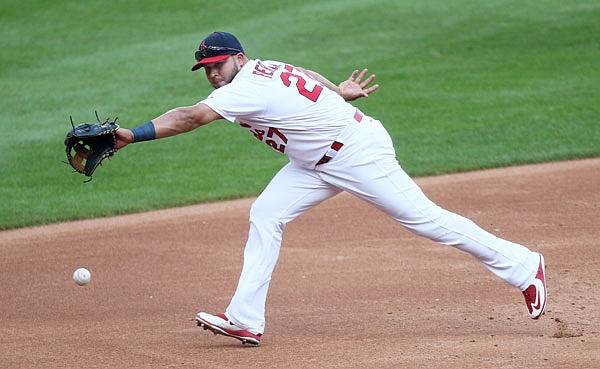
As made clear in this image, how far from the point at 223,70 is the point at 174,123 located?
0.54 metres

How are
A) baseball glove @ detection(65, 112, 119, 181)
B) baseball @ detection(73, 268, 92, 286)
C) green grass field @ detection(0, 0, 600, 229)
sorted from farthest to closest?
green grass field @ detection(0, 0, 600, 229)
baseball @ detection(73, 268, 92, 286)
baseball glove @ detection(65, 112, 119, 181)

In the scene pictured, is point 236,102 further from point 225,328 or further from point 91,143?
point 225,328

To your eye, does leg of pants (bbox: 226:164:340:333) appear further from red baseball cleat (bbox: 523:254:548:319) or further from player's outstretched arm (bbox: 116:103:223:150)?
red baseball cleat (bbox: 523:254:548:319)

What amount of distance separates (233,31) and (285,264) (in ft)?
40.2

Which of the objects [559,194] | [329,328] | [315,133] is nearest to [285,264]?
[329,328]

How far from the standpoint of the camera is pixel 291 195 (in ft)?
19.9

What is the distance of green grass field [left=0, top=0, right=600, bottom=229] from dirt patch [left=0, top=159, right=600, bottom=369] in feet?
3.93

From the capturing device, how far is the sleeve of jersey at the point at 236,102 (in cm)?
561

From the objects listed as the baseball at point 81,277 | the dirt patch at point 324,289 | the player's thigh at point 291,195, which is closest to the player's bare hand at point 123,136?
the player's thigh at point 291,195

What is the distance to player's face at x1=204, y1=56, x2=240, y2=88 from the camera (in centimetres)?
592

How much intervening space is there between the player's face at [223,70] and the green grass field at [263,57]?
4.57m

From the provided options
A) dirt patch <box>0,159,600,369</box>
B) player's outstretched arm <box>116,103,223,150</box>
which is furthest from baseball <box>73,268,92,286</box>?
player's outstretched arm <box>116,103,223,150</box>

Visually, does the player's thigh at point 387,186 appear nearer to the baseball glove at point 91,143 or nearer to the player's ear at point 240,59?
the player's ear at point 240,59

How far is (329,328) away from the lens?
6.33 meters
